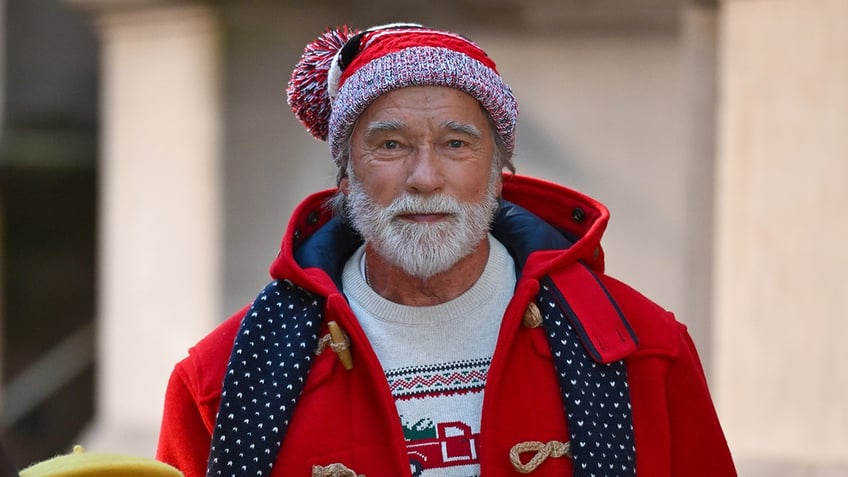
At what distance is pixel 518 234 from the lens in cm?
304

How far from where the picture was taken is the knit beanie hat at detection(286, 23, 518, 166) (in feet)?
9.40

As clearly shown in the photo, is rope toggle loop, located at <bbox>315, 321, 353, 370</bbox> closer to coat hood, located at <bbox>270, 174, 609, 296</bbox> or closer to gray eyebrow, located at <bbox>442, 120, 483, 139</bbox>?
coat hood, located at <bbox>270, 174, 609, 296</bbox>

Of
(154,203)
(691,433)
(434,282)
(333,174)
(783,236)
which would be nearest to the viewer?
(691,433)

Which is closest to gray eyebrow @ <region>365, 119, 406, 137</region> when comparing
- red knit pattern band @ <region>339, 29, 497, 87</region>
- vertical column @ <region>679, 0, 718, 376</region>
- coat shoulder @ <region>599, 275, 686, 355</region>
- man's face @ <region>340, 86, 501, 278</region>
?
man's face @ <region>340, 86, 501, 278</region>

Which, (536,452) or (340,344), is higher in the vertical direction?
(340,344)

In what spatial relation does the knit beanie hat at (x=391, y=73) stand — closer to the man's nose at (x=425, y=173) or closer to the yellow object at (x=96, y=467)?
the man's nose at (x=425, y=173)

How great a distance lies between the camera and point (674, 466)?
282cm

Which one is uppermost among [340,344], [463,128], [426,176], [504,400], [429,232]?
[463,128]

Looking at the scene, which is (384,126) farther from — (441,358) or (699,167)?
(699,167)

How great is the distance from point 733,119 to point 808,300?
643 mm

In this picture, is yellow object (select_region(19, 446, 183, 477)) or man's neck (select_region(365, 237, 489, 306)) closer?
yellow object (select_region(19, 446, 183, 477))

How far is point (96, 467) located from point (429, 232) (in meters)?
0.92

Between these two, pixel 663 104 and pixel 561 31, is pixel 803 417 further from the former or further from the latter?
pixel 561 31

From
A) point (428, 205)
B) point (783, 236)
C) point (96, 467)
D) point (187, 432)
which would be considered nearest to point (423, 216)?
point (428, 205)
